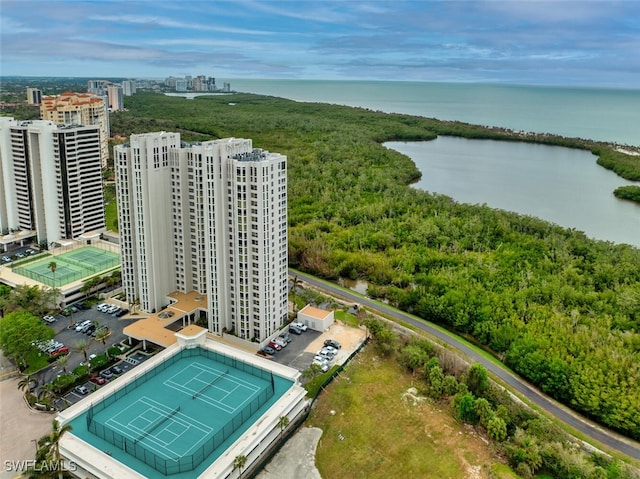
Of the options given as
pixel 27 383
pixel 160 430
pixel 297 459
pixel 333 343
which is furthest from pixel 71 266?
pixel 297 459

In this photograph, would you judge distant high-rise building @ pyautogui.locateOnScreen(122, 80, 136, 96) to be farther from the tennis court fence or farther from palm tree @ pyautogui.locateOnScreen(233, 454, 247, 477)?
palm tree @ pyautogui.locateOnScreen(233, 454, 247, 477)

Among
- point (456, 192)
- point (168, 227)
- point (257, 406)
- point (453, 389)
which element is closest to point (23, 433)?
point (257, 406)

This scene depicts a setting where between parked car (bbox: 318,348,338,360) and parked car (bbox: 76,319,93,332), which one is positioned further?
parked car (bbox: 76,319,93,332)

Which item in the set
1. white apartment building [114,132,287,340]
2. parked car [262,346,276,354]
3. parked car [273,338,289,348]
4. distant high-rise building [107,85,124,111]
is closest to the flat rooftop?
parked car [262,346,276,354]

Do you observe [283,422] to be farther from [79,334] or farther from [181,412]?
[79,334]

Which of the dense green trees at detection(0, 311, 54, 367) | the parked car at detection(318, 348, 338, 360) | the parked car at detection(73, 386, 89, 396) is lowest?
the parked car at detection(73, 386, 89, 396)

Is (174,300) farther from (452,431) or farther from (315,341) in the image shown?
(452,431)
